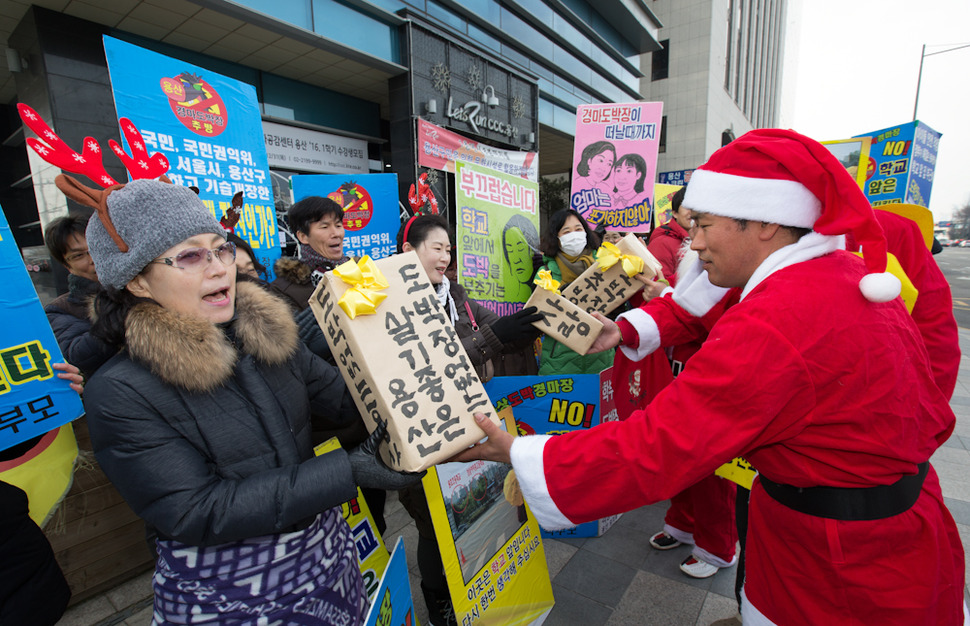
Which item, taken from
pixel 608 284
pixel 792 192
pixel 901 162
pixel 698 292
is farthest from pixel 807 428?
pixel 901 162

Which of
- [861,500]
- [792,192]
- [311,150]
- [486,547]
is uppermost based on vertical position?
[311,150]

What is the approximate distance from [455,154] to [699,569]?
909cm

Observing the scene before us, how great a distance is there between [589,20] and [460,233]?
1751 cm

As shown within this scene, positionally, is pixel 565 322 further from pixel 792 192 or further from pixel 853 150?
pixel 853 150

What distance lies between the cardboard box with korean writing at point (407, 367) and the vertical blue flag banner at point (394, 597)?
16.7 inches

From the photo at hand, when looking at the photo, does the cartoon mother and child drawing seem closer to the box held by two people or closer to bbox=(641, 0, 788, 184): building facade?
the box held by two people

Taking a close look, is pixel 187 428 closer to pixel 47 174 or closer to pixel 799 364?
pixel 799 364

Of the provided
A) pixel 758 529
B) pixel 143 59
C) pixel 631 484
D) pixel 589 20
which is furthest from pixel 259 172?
pixel 589 20

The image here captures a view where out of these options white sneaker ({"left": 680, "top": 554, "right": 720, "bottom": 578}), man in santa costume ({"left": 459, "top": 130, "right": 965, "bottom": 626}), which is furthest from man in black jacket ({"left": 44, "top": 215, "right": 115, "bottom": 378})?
white sneaker ({"left": 680, "top": 554, "right": 720, "bottom": 578})

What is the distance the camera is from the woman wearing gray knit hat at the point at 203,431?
1.09 meters

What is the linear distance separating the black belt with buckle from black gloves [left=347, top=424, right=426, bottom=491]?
105 cm

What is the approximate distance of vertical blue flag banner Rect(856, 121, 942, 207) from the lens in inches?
229

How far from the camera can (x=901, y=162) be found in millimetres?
5883

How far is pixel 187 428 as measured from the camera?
114 cm
